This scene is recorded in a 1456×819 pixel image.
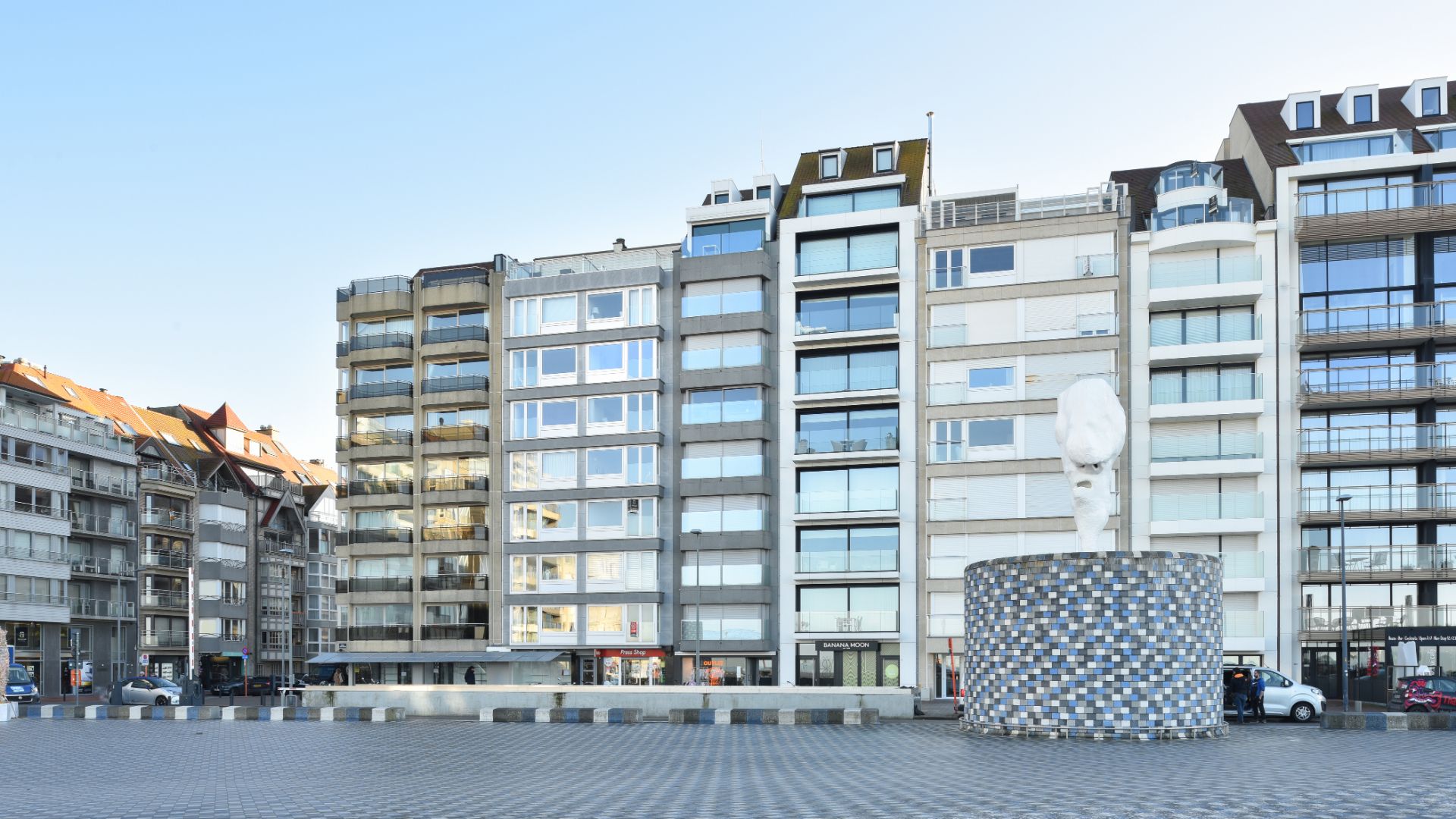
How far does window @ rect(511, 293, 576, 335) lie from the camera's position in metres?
74.2

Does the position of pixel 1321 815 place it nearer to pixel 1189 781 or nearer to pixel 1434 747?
pixel 1189 781

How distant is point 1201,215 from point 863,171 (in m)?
16.9

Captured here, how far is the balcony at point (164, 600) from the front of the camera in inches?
3752

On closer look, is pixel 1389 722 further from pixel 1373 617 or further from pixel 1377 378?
pixel 1377 378

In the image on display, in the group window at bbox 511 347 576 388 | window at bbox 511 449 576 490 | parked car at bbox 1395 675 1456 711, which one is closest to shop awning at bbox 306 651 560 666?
window at bbox 511 449 576 490

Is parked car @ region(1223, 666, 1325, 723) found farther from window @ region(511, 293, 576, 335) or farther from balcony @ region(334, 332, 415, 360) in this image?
balcony @ region(334, 332, 415, 360)

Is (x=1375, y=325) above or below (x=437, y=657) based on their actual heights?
above

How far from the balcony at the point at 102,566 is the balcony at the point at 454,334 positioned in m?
28.9

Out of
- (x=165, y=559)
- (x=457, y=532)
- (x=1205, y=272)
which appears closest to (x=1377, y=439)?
(x=1205, y=272)

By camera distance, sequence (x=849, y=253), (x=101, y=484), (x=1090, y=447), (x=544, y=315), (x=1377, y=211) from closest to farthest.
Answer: (x=1090, y=447) < (x=1377, y=211) < (x=849, y=253) < (x=544, y=315) < (x=101, y=484)

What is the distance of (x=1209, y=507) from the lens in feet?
204

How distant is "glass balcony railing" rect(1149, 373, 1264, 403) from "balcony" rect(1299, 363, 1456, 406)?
6.49 feet

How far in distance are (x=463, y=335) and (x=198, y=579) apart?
36.2m

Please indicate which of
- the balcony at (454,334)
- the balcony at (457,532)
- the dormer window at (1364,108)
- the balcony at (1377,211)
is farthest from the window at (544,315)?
the dormer window at (1364,108)
